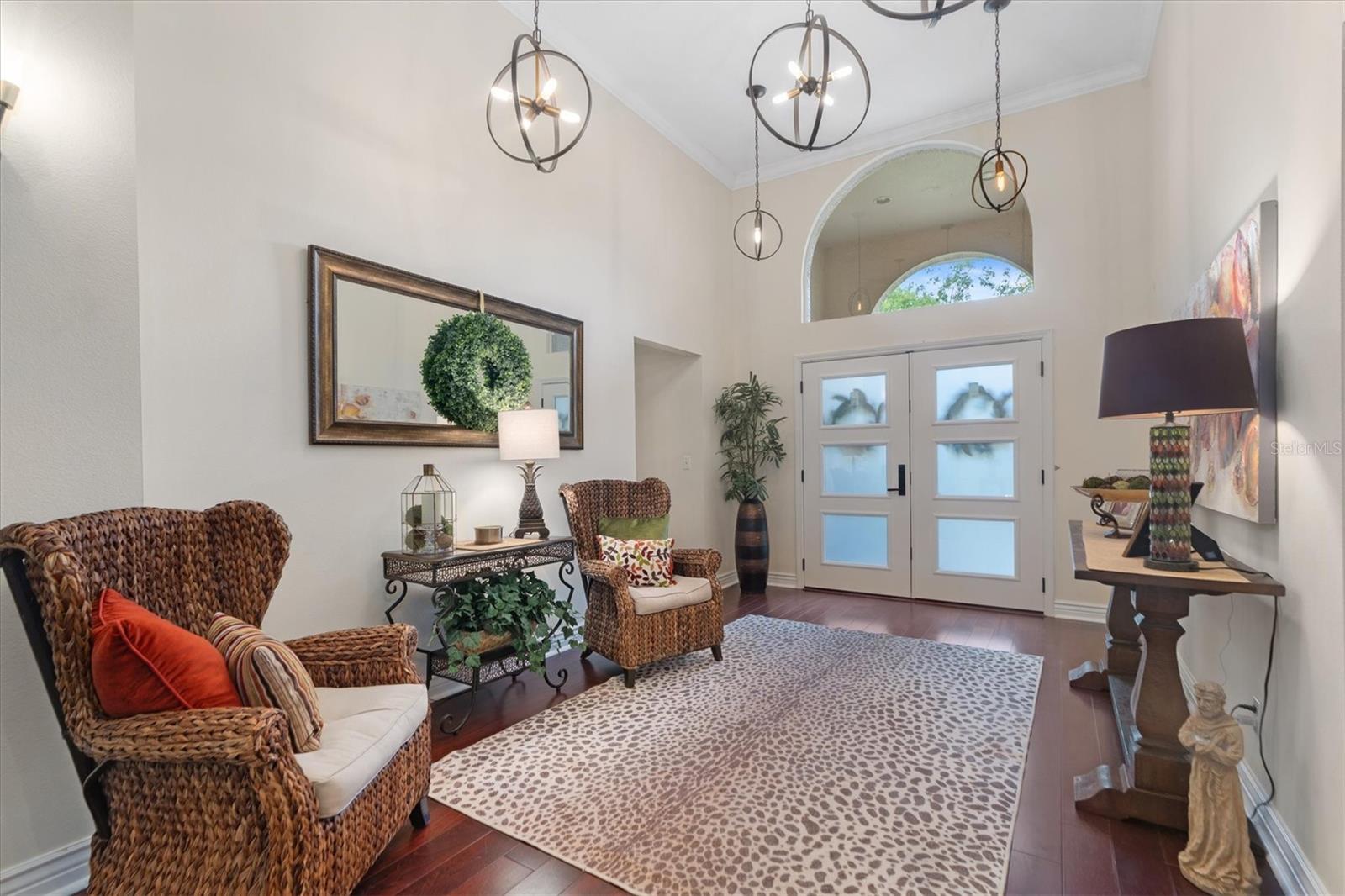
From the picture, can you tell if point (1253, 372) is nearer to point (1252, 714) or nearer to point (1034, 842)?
point (1252, 714)

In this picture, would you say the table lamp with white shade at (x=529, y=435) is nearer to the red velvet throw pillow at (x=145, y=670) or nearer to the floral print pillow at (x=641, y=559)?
the floral print pillow at (x=641, y=559)

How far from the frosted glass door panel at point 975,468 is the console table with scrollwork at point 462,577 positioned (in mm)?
3308

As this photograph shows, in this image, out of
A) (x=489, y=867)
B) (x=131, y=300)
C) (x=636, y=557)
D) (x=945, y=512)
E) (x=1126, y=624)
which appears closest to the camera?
(x=489, y=867)

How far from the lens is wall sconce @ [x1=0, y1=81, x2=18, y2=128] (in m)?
1.63

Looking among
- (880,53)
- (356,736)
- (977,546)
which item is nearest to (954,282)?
(880,53)

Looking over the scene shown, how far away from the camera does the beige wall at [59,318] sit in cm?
168

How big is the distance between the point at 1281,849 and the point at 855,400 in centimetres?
396

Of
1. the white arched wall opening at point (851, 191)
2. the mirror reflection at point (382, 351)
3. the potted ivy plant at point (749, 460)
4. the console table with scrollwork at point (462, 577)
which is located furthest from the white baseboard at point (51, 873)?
the white arched wall opening at point (851, 191)

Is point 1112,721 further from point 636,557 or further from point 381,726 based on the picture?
point 381,726

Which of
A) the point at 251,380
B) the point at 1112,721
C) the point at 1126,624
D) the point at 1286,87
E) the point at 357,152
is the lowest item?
the point at 1112,721

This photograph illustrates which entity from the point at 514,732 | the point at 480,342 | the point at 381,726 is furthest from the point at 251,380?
the point at 514,732

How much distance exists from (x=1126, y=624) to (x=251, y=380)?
164 inches

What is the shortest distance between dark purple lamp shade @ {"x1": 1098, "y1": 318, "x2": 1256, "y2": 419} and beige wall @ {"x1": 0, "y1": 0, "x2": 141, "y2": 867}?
10.2 ft

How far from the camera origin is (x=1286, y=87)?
1706 millimetres
